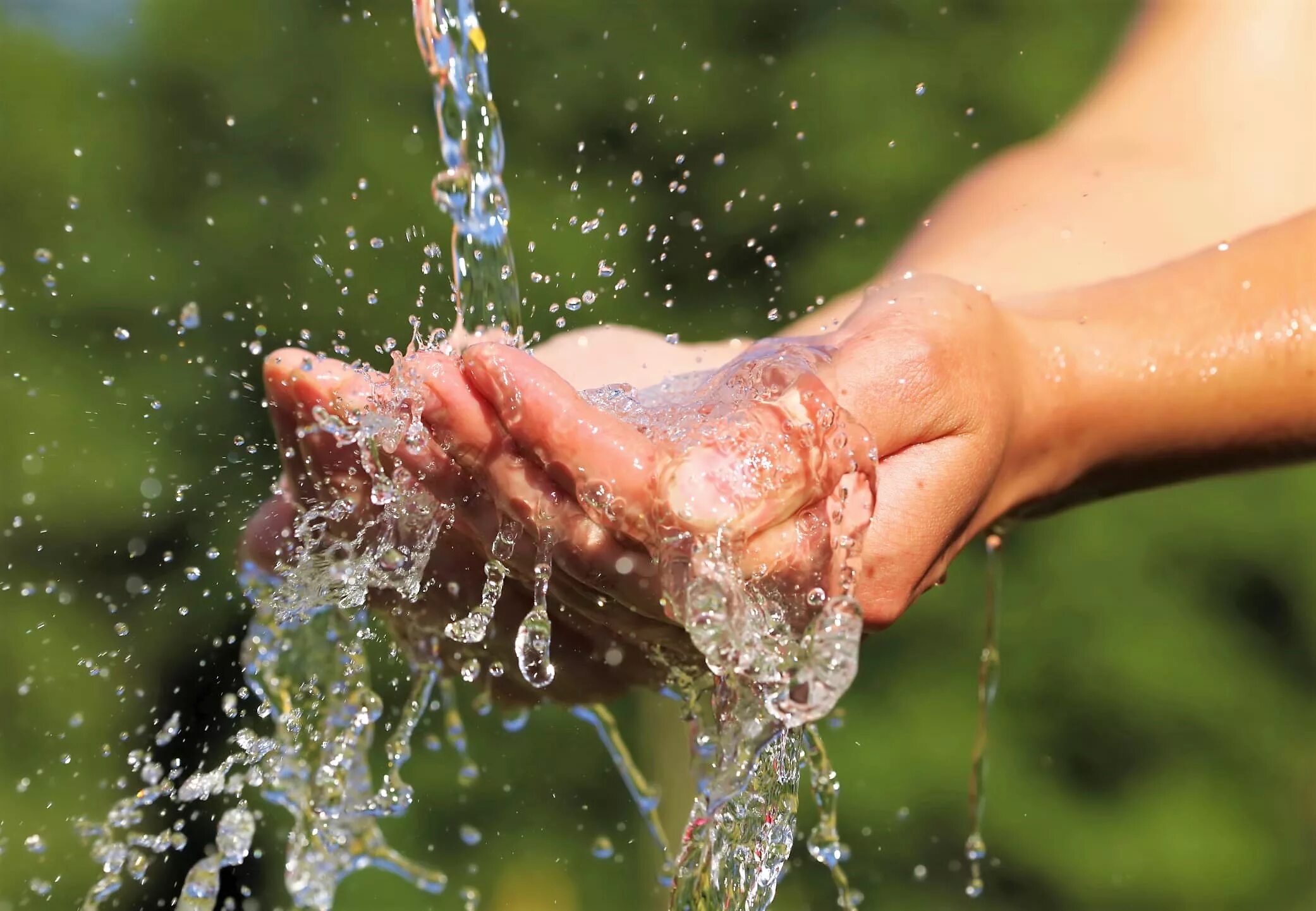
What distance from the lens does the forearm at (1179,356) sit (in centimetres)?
168

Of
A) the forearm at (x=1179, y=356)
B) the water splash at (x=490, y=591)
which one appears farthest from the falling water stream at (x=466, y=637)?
the forearm at (x=1179, y=356)

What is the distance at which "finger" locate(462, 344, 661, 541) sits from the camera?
1.17 meters

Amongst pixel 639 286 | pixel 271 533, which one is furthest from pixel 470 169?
pixel 639 286

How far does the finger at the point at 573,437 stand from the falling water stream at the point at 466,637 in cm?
4

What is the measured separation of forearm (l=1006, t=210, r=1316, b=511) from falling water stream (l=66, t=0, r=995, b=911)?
48 centimetres

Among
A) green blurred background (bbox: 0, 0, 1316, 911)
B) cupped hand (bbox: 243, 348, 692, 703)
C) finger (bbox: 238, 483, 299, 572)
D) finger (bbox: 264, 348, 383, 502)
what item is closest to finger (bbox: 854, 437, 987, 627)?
cupped hand (bbox: 243, 348, 692, 703)

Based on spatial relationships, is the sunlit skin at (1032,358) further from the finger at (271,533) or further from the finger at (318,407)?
the finger at (271,533)

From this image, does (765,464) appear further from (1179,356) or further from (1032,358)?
(1179,356)

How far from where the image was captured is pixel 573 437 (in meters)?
1.16

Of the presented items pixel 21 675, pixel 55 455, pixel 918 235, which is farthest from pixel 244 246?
pixel 918 235

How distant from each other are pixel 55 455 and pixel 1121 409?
4.65m

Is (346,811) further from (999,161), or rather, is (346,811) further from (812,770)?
(999,161)

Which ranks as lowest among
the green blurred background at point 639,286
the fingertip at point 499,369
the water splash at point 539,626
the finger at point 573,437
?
the green blurred background at point 639,286

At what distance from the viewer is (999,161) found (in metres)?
2.39
